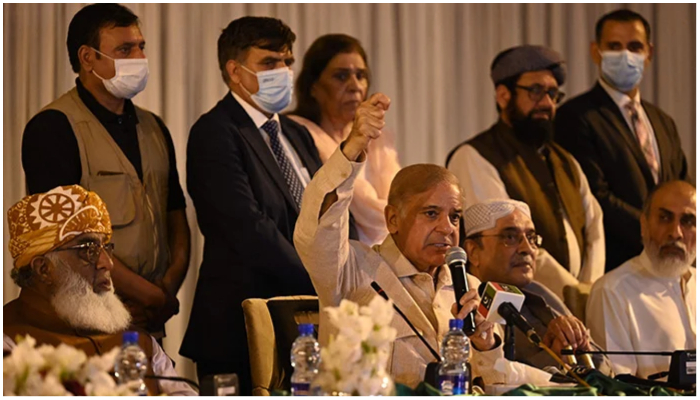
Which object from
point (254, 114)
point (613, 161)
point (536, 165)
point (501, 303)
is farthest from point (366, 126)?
point (613, 161)

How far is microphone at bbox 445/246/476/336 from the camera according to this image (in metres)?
3.97

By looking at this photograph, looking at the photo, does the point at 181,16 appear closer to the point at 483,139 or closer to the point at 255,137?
the point at 255,137

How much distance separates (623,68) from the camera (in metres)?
6.58

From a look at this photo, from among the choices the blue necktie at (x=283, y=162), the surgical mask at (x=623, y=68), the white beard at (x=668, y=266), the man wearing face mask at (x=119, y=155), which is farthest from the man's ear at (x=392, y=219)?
the surgical mask at (x=623, y=68)

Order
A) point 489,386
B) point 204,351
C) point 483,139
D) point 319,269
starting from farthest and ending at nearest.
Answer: point 483,139
point 204,351
point 319,269
point 489,386

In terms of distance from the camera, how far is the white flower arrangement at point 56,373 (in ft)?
10.3

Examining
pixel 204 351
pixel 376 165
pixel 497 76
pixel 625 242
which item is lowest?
pixel 204 351

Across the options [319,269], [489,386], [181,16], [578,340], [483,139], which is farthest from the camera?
[483,139]

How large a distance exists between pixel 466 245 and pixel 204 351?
131 centimetres

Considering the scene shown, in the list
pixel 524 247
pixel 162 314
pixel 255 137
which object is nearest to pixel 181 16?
pixel 255 137

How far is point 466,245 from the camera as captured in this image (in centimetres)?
548

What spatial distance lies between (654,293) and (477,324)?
2.13m

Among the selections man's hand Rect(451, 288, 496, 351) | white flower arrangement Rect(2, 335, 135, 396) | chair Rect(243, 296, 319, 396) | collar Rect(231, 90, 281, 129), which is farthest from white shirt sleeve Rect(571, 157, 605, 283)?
white flower arrangement Rect(2, 335, 135, 396)

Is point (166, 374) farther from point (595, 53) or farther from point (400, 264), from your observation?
point (595, 53)
